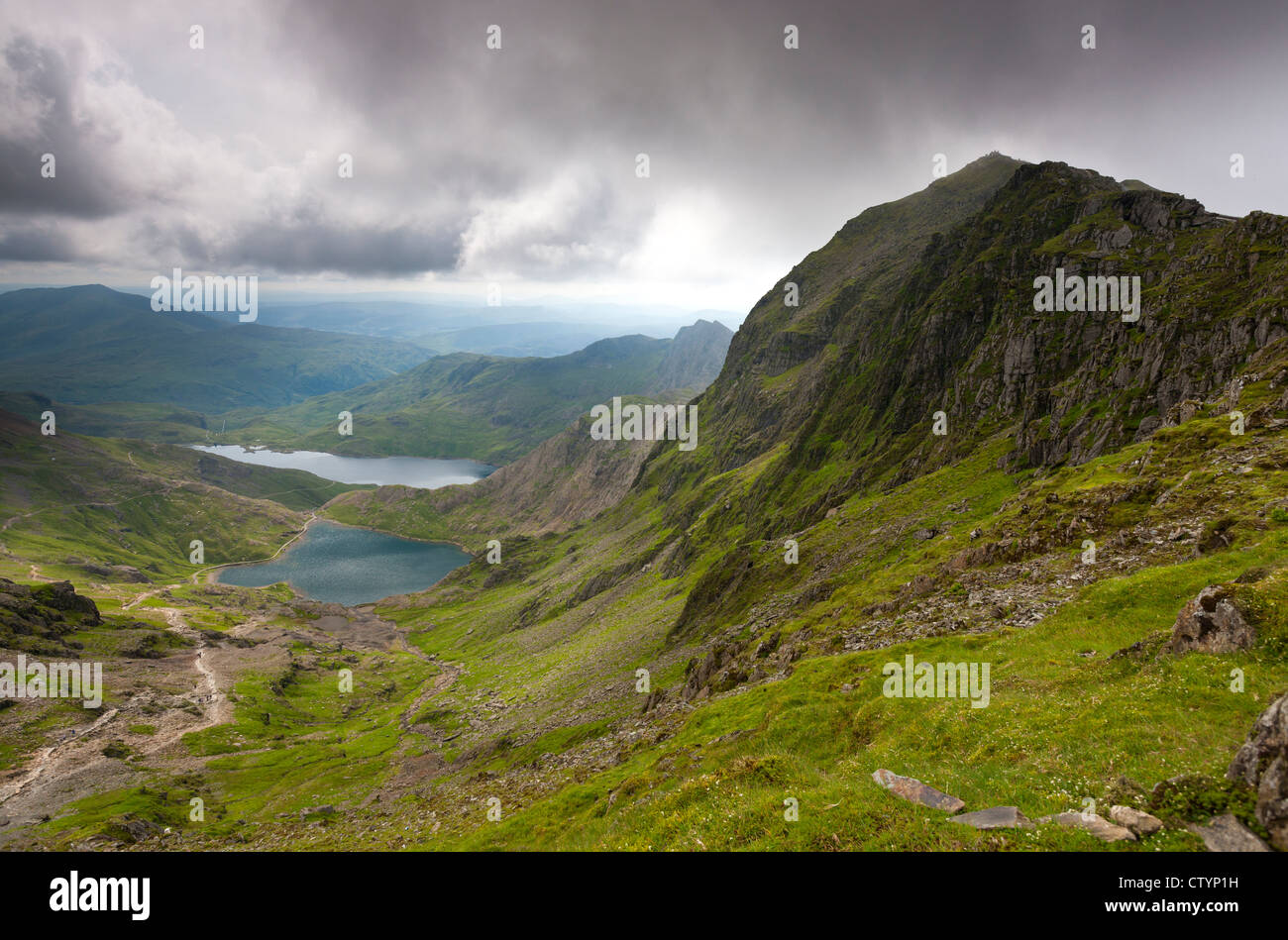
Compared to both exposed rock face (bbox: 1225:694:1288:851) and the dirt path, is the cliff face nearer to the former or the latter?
exposed rock face (bbox: 1225:694:1288:851)

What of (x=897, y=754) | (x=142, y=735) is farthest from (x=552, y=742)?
(x=142, y=735)

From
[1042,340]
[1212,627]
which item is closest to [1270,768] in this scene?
[1212,627]

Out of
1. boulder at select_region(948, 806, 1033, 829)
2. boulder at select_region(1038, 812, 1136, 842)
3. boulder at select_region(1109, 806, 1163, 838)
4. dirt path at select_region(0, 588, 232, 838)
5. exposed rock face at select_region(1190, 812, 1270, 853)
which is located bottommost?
dirt path at select_region(0, 588, 232, 838)

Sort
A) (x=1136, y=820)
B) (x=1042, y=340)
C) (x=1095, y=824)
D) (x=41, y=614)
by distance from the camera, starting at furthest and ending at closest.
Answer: (x=41, y=614) → (x=1042, y=340) → (x=1095, y=824) → (x=1136, y=820)

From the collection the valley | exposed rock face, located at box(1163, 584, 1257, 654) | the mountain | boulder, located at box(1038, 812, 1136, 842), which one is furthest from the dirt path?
exposed rock face, located at box(1163, 584, 1257, 654)

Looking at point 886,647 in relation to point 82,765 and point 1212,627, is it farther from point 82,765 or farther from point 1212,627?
point 82,765
